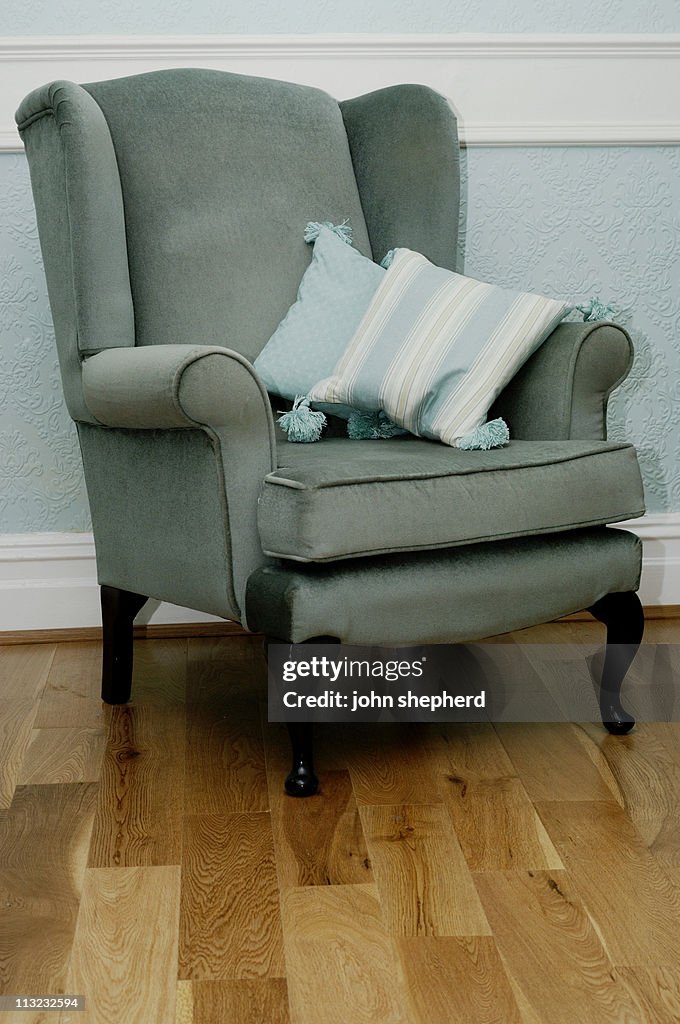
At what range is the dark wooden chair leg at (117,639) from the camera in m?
1.91

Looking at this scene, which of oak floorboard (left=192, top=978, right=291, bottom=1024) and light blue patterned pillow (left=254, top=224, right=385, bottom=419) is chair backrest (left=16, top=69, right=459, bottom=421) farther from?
oak floorboard (left=192, top=978, right=291, bottom=1024)

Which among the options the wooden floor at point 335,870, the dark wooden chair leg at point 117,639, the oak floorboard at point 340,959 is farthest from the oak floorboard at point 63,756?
the oak floorboard at point 340,959

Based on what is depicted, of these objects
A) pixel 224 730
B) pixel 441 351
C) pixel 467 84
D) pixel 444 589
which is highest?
pixel 467 84

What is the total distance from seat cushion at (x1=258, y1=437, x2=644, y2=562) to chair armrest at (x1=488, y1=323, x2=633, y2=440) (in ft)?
0.32

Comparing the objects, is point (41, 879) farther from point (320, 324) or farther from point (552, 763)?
point (320, 324)

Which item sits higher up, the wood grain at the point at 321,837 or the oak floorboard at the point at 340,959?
the oak floorboard at the point at 340,959

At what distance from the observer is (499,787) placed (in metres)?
1.56

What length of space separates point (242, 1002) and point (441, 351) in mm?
1026

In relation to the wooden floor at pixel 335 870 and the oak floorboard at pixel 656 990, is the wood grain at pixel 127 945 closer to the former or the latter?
the wooden floor at pixel 335 870

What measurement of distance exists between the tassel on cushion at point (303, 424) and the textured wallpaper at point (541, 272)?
697 mm

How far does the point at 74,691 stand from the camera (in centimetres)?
201

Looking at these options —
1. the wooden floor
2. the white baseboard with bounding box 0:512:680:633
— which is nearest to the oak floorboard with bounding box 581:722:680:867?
the wooden floor

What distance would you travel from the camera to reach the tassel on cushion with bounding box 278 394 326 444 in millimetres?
1818

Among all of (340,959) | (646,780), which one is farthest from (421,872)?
(646,780)
